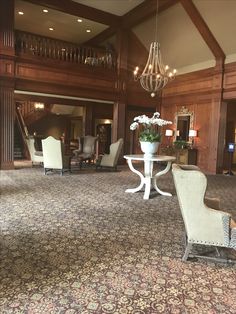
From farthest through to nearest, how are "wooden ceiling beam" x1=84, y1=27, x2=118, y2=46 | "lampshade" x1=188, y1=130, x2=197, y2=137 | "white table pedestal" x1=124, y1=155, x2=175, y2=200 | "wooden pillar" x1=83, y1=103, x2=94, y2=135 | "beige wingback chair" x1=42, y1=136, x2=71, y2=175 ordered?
"wooden pillar" x1=83, y1=103, x2=94, y2=135, "wooden ceiling beam" x1=84, y1=27, x2=118, y2=46, "lampshade" x1=188, y1=130, x2=197, y2=137, "beige wingback chair" x1=42, y1=136, x2=71, y2=175, "white table pedestal" x1=124, y1=155, x2=175, y2=200

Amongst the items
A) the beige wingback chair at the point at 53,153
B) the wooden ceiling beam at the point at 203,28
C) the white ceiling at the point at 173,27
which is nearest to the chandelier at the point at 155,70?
the wooden ceiling beam at the point at 203,28

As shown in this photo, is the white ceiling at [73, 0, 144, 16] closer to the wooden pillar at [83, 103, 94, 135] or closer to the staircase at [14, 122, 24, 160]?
the wooden pillar at [83, 103, 94, 135]

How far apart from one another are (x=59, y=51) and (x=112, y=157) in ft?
13.2

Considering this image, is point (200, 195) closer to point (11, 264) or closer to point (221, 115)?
Result: point (11, 264)

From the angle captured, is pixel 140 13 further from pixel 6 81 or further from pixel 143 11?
pixel 6 81

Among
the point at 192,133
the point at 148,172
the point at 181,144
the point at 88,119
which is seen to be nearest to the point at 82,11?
the point at 88,119

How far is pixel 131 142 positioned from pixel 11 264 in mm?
8765

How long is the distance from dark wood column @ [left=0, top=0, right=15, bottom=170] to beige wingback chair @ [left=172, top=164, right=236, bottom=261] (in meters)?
6.83

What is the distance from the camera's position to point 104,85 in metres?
9.75

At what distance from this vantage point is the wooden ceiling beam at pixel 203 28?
7.84 meters

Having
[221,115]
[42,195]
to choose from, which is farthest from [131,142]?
[42,195]

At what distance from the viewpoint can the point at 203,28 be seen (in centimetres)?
820

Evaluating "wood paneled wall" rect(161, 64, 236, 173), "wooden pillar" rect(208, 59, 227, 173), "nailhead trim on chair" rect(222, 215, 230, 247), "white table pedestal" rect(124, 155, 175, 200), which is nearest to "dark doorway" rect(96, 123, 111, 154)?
"wood paneled wall" rect(161, 64, 236, 173)

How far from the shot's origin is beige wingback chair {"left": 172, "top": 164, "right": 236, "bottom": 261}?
2.61 metres
